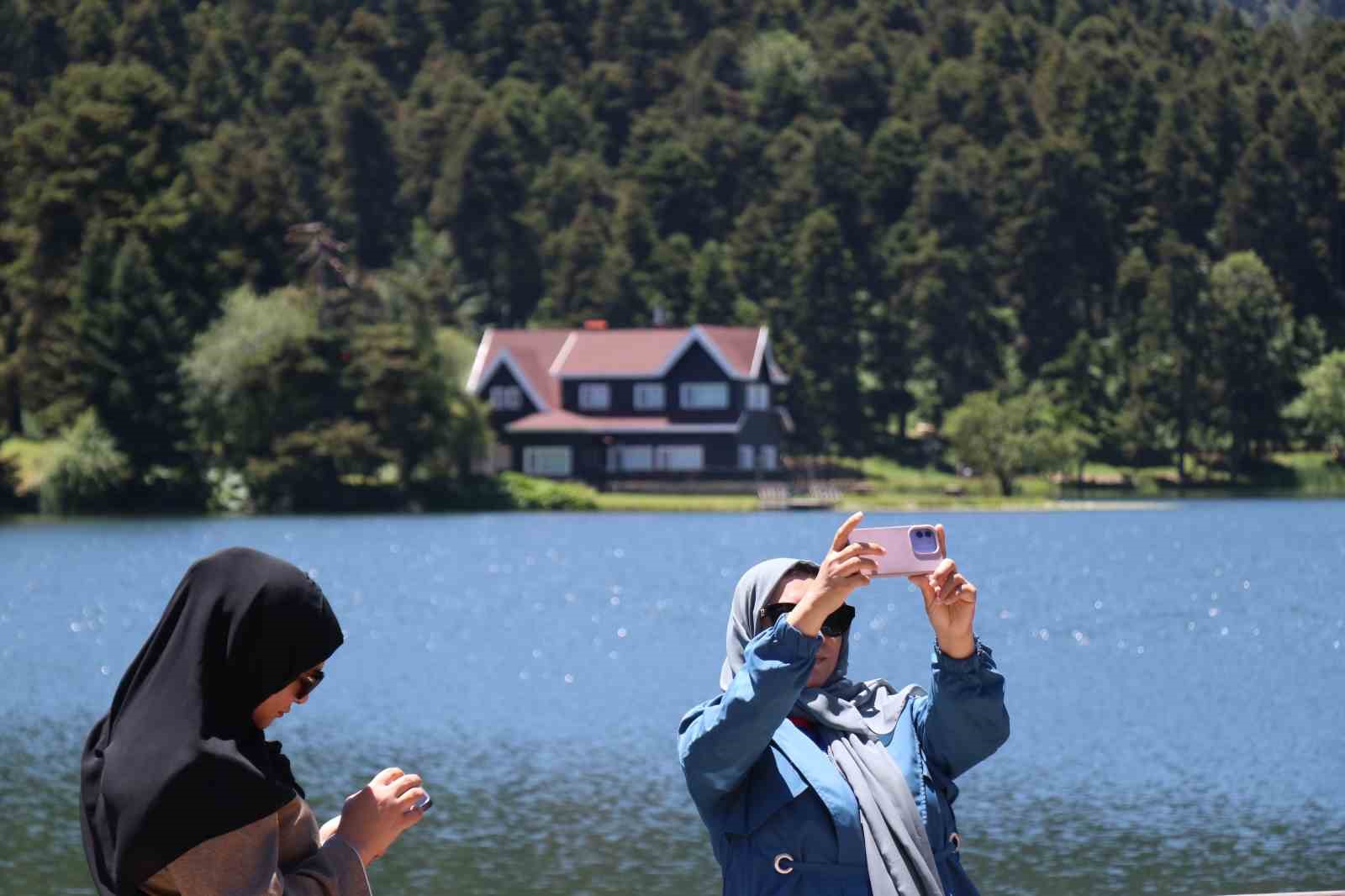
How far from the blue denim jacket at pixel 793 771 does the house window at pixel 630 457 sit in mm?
84254

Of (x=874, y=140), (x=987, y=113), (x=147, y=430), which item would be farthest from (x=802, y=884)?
(x=987, y=113)

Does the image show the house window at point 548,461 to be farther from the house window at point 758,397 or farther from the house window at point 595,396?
the house window at point 758,397

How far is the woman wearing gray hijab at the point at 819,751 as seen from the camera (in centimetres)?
432

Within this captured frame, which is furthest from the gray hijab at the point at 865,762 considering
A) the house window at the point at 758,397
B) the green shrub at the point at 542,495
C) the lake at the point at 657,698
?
the house window at the point at 758,397

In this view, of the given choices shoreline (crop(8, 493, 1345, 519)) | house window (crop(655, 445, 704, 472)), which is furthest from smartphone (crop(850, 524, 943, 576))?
house window (crop(655, 445, 704, 472))

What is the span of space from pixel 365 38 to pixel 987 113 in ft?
149

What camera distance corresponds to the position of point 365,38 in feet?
499

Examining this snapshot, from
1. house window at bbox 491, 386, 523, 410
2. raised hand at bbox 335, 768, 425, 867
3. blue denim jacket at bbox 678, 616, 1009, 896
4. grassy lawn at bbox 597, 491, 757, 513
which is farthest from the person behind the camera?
house window at bbox 491, 386, 523, 410

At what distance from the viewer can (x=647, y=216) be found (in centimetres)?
11438

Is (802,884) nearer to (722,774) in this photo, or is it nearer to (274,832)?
(722,774)

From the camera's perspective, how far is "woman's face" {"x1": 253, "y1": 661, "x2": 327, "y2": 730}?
3.68 m

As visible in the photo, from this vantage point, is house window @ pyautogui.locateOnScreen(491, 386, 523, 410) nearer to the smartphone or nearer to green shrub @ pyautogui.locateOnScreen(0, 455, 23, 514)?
green shrub @ pyautogui.locateOnScreen(0, 455, 23, 514)

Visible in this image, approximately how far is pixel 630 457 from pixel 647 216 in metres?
28.0

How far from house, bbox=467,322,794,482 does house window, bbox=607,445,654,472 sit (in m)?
0.03
